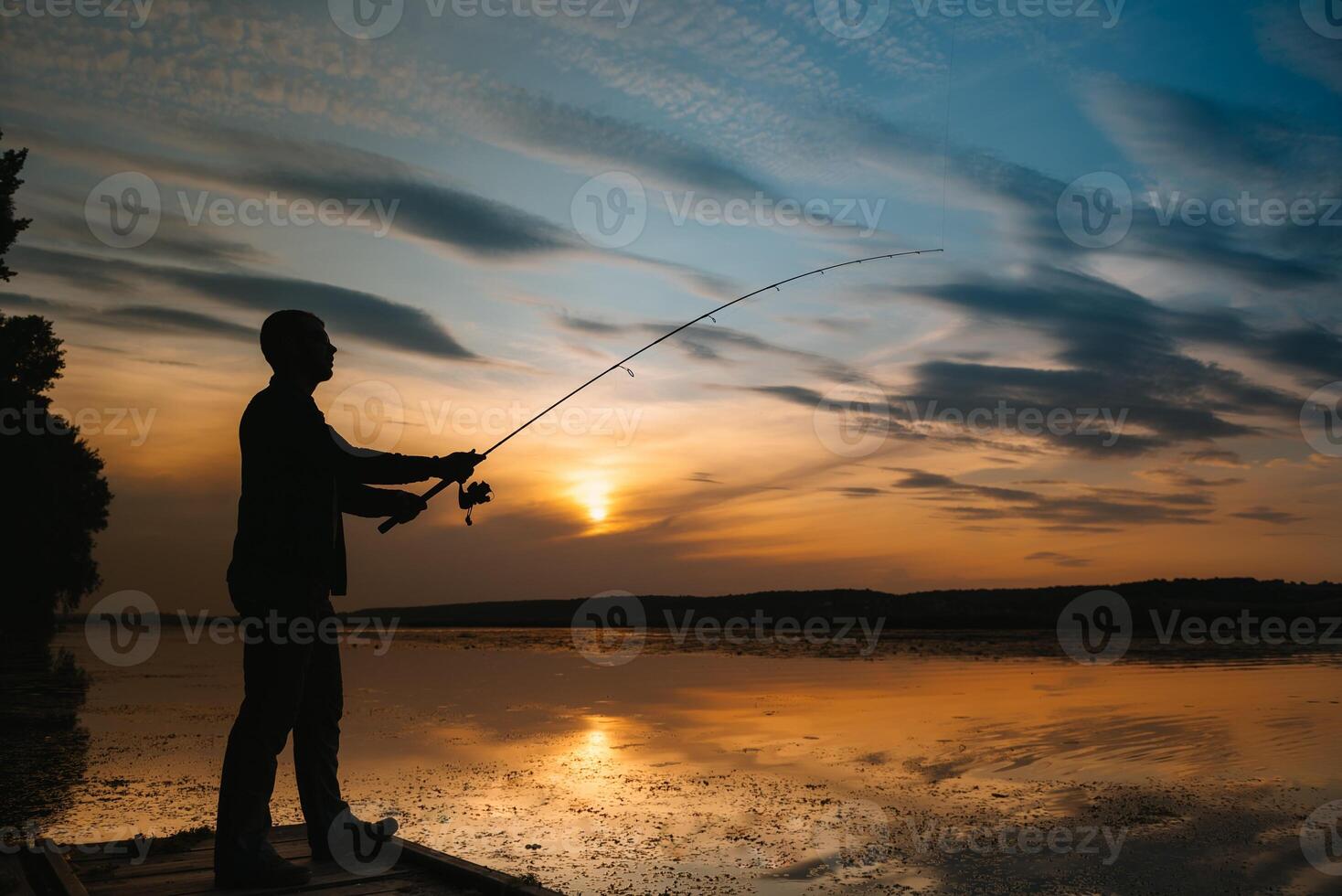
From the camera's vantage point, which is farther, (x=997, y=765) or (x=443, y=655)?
(x=443, y=655)

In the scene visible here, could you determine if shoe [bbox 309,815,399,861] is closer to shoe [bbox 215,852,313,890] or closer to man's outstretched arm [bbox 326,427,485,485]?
shoe [bbox 215,852,313,890]

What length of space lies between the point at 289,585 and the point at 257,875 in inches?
48.7

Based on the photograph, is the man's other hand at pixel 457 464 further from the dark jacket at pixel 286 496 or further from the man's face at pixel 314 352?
the man's face at pixel 314 352

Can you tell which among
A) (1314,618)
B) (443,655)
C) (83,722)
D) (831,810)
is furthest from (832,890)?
(1314,618)

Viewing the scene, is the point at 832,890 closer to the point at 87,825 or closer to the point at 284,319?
the point at 284,319

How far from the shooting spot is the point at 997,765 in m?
9.48

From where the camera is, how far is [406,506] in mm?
5121

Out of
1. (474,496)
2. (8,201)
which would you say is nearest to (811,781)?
(474,496)

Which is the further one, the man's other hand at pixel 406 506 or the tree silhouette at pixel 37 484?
the tree silhouette at pixel 37 484


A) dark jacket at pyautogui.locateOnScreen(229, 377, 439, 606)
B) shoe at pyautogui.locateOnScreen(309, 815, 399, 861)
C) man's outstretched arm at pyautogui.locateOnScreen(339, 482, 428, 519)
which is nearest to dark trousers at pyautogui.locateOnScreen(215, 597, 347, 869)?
dark jacket at pyautogui.locateOnScreen(229, 377, 439, 606)

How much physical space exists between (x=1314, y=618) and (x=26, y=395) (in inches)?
2634

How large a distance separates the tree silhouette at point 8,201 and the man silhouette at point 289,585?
2597 cm

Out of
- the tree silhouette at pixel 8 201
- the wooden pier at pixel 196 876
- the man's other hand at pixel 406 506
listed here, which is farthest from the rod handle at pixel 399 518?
the tree silhouette at pixel 8 201

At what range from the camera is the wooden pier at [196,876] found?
4.27 m
